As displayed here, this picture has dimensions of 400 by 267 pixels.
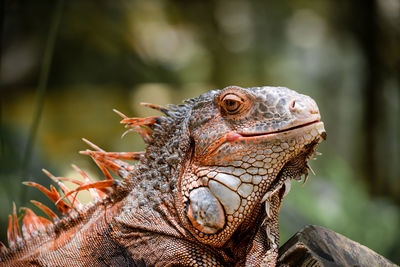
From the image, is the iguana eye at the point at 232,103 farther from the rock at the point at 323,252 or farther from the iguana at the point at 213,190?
the rock at the point at 323,252

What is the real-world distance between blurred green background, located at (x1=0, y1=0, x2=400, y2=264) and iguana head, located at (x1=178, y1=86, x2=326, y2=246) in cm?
611

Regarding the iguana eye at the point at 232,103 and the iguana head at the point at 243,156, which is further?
the iguana eye at the point at 232,103

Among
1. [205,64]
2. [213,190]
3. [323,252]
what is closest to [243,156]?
[213,190]

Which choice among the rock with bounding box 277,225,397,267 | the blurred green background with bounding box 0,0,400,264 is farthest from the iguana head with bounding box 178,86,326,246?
the blurred green background with bounding box 0,0,400,264

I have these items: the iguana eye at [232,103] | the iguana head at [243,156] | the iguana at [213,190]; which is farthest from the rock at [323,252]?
the iguana eye at [232,103]

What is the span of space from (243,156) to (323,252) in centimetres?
63

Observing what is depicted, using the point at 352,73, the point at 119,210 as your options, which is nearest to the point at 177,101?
the point at 352,73

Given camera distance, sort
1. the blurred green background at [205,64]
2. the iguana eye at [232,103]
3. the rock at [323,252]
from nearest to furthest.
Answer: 1. the rock at [323,252]
2. the iguana eye at [232,103]
3. the blurred green background at [205,64]

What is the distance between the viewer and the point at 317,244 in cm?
180

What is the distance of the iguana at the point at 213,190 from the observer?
1.75 metres

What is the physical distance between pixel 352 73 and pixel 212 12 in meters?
4.47

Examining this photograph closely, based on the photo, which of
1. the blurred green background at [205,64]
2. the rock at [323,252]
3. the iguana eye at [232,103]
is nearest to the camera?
the rock at [323,252]

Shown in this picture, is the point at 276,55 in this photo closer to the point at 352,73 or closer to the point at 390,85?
the point at 352,73

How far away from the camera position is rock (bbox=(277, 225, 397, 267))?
172 centimetres
